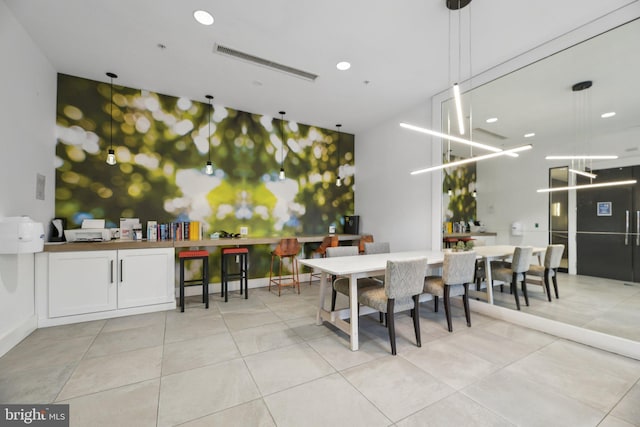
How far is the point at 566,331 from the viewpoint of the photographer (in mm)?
2844

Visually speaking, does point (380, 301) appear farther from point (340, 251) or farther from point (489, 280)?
point (489, 280)

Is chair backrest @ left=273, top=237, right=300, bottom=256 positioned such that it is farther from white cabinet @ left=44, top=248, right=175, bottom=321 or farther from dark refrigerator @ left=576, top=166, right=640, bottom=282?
dark refrigerator @ left=576, top=166, right=640, bottom=282

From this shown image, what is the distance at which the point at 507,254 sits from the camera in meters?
3.38

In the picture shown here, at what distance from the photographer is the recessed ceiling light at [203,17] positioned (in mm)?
2639

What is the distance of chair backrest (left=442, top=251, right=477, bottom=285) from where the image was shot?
9.62 feet

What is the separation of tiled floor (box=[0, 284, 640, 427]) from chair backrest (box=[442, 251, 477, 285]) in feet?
1.95

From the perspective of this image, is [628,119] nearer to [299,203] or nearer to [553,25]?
[553,25]

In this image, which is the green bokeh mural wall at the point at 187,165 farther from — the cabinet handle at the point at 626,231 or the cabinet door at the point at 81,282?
the cabinet handle at the point at 626,231

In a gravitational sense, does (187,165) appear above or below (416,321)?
above

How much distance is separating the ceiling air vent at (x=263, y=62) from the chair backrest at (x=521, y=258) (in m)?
3.56

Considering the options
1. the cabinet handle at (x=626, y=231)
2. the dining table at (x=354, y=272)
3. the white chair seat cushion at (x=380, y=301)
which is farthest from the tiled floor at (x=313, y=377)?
the cabinet handle at (x=626, y=231)

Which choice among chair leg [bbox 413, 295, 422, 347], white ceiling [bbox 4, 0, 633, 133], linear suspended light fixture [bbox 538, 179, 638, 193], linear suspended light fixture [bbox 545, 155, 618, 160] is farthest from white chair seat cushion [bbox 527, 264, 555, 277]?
white ceiling [bbox 4, 0, 633, 133]

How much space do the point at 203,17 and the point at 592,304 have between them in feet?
17.0

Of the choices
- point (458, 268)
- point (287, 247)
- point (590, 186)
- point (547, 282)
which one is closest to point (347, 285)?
point (458, 268)
